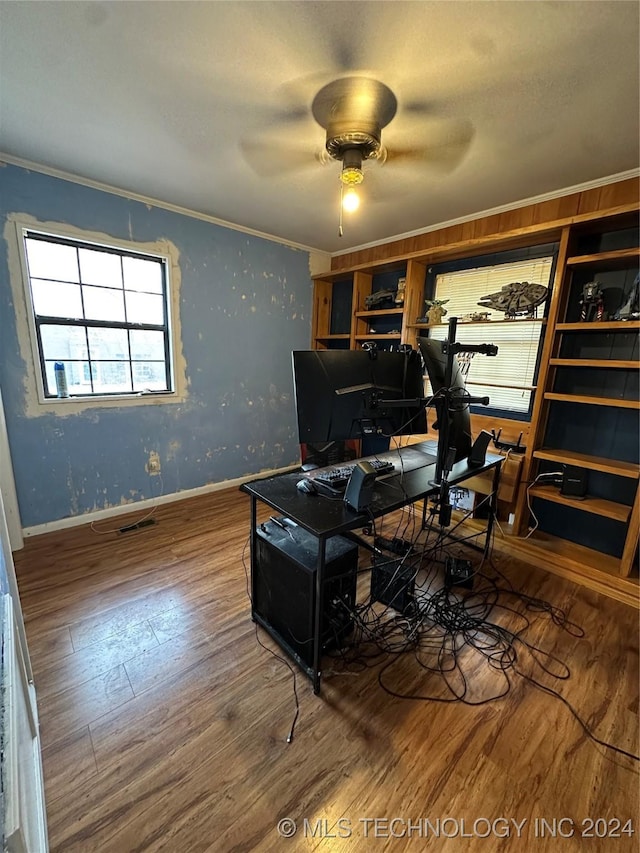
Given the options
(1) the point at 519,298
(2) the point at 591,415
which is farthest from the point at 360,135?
(2) the point at 591,415

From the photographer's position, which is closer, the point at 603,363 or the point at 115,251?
the point at 603,363

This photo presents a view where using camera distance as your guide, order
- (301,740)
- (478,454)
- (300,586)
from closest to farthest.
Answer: (301,740), (300,586), (478,454)

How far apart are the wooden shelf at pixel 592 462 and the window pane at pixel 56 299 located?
11.7ft

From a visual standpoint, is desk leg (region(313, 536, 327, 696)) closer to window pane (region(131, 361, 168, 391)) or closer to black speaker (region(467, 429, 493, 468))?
black speaker (region(467, 429, 493, 468))

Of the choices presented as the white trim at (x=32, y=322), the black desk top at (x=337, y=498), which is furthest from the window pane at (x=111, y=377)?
the black desk top at (x=337, y=498)

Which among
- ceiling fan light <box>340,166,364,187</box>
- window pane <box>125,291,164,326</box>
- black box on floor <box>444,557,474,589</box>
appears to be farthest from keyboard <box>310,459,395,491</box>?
window pane <box>125,291,164,326</box>

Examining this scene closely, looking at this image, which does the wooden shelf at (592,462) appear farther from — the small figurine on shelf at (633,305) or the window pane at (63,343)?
the window pane at (63,343)

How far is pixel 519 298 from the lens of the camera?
2.58 metres

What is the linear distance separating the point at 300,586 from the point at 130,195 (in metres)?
3.03

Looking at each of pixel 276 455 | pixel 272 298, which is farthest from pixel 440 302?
pixel 276 455

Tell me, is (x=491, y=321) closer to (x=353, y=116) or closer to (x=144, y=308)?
(x=353, y=116)

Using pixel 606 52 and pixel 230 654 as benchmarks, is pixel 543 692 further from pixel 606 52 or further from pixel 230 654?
pixel 606 52

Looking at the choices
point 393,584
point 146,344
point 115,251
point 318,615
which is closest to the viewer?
point 318,615

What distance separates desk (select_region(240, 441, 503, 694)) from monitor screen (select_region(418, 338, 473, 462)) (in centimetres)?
20
